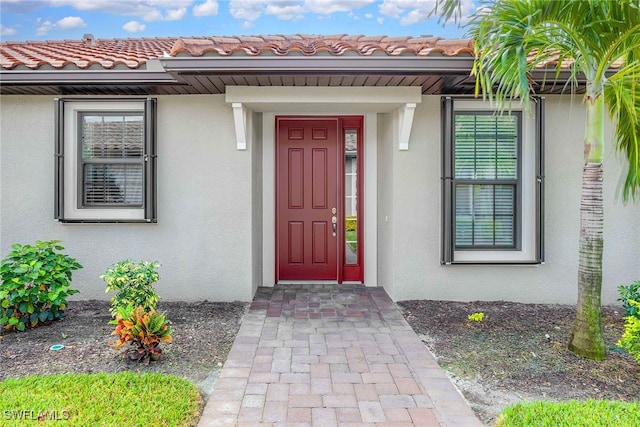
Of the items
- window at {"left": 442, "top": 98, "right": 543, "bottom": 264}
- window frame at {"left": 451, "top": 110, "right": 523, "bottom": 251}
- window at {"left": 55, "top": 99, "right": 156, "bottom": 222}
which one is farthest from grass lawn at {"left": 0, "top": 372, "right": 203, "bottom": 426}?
window frame at {"left": 451, "top": 110, "right": 523, "bottom": 251}

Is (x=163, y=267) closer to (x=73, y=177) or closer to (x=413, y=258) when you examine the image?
(x=73, y=177)

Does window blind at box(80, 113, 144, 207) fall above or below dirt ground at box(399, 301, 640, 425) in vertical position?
above

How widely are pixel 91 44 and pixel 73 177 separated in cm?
411

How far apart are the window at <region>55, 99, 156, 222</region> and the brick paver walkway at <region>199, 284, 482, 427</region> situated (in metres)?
2.37

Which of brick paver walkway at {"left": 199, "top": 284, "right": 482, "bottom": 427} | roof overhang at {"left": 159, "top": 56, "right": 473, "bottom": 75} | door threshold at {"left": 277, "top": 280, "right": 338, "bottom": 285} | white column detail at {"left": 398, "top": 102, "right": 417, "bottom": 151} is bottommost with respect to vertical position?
brick paver walkway at {"left": 199, "top": 284, "right": 482, "bottom": 427}

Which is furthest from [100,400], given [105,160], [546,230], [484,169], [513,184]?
[546,230]

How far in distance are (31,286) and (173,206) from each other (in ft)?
6.16

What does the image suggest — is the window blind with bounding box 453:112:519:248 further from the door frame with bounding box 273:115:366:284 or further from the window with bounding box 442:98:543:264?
the door frame with bounding box 273:115:366:284

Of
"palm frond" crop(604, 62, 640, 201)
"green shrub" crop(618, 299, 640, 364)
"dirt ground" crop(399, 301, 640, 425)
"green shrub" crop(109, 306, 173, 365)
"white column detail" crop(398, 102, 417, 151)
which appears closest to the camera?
"dirt ground" crop(399, 301, 640, 425)

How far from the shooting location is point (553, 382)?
3.21 m

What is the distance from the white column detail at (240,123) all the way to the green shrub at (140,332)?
2.66 meters

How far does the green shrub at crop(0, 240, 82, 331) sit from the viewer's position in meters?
4.22

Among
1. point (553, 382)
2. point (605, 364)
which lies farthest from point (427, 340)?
point (605, 364)

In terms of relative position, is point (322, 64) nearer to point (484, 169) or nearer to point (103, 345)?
point (484, 169)
